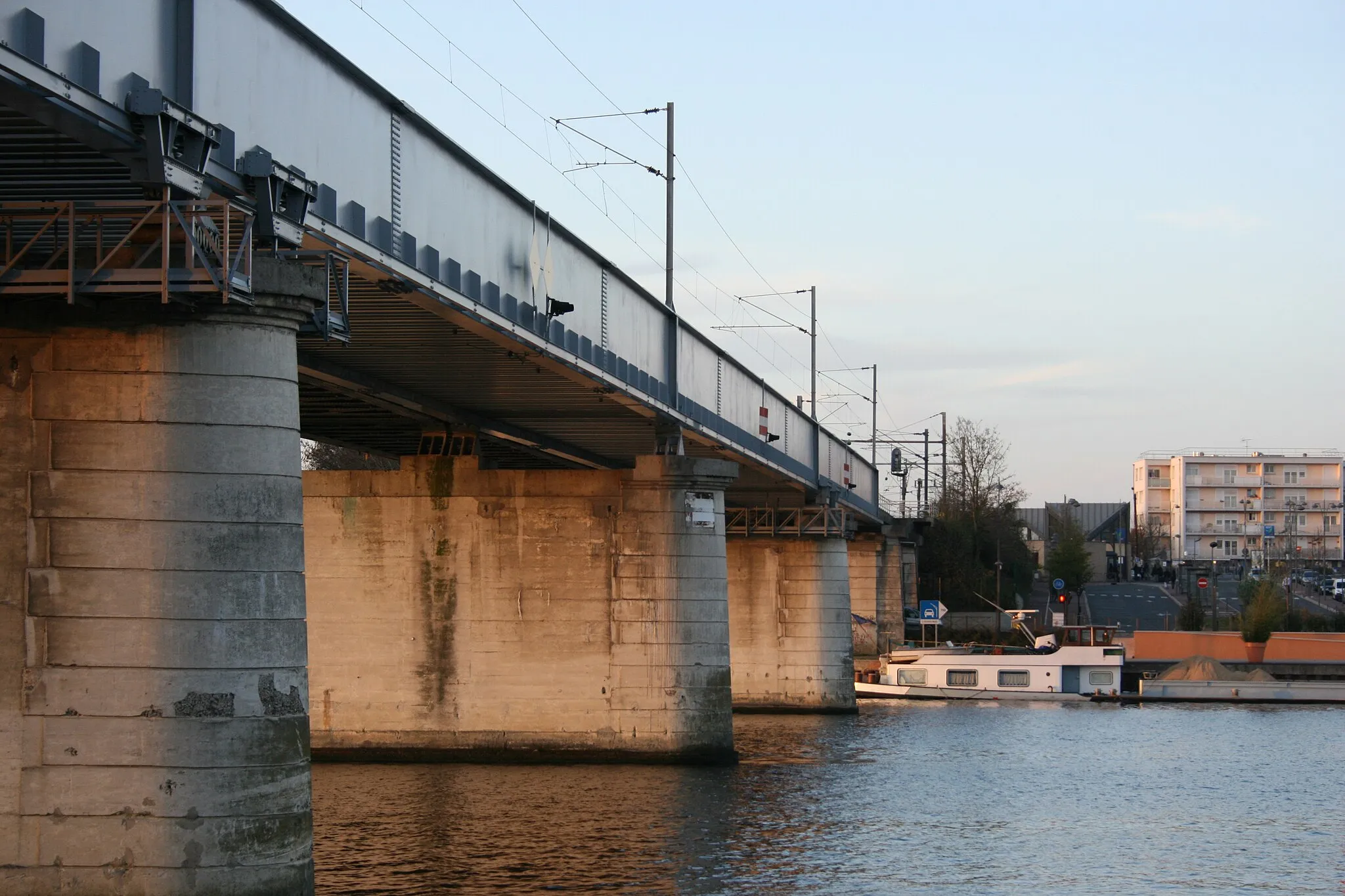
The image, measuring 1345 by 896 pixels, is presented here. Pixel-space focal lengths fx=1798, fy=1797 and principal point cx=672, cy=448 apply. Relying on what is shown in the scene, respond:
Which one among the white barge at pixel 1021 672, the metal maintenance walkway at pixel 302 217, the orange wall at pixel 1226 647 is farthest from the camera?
the orange wall at pixel 1226 647

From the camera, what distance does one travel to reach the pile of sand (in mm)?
74062

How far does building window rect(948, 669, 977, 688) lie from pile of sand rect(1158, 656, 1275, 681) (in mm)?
7606

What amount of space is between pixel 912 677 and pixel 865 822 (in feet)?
136

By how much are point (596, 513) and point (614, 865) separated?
15822mm

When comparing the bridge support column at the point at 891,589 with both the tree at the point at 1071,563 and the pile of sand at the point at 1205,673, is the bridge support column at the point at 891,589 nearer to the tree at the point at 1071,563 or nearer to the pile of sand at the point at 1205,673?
the pile of sand at the point at 1205,673

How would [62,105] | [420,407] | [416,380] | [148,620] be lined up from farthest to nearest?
[420,407] < [416,380] < [148,620] < [62,105]

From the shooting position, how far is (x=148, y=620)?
1833 centimetres

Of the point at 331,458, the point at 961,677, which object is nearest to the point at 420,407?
the point at 961,677

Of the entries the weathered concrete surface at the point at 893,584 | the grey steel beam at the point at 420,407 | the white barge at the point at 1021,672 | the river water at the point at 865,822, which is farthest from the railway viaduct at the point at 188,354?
the weathered concrete surface at the point at 893,584

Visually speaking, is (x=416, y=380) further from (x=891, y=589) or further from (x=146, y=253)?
(x=891, y=589)

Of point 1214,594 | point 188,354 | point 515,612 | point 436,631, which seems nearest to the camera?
point 188,354

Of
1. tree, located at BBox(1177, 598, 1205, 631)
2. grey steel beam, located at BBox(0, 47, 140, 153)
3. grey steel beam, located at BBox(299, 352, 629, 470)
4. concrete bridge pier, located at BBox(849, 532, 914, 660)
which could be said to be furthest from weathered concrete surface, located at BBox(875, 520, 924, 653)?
grey steel beam, located at BBox(0, 47, 140, 153)

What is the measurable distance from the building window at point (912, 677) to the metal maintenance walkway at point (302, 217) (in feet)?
122

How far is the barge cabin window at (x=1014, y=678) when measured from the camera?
73.1 m
